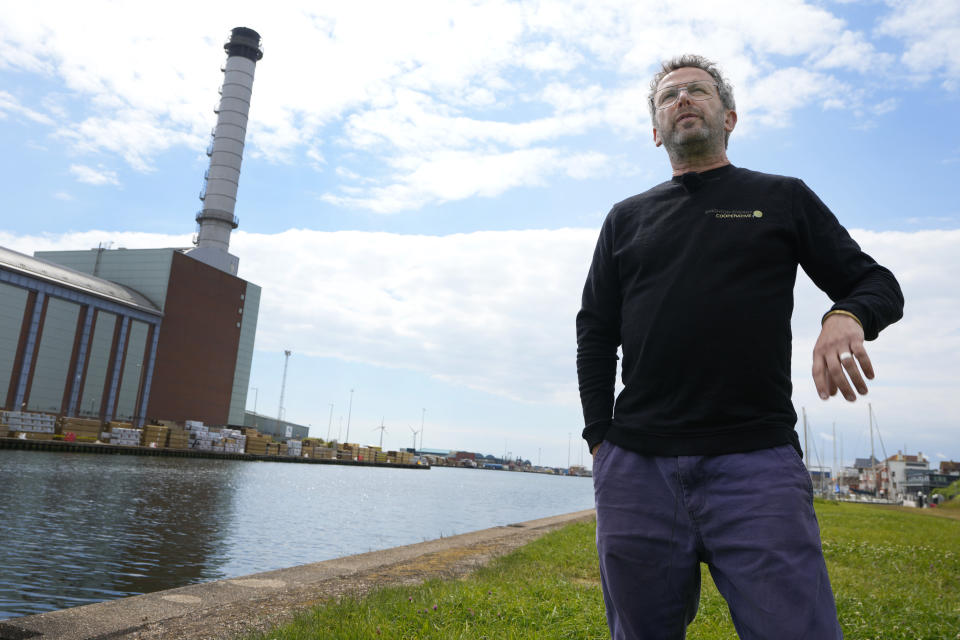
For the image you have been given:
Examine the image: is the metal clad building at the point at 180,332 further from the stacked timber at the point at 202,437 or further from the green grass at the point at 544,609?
the green grass at the point at 544,609

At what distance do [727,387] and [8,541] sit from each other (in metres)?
14.0

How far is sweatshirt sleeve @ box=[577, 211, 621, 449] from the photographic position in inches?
80.9

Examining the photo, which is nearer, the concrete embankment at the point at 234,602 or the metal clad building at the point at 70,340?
the concrete embankment at the point at 234,602

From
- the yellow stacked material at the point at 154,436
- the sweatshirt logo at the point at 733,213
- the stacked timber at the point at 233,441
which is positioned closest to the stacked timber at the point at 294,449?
the stacked timber at the point at 233,441

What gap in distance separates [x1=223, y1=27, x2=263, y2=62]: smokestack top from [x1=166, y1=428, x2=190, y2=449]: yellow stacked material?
169 ft

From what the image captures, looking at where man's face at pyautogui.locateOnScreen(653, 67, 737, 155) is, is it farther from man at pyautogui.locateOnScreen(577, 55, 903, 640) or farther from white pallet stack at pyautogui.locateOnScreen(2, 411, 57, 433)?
white pallet stack at pyautogui.locateOnScreen(2, 411, 57, 433)

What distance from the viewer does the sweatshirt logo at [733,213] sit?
1.90m

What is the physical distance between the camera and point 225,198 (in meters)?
79.6

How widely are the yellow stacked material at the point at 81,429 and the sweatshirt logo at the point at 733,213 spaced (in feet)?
192

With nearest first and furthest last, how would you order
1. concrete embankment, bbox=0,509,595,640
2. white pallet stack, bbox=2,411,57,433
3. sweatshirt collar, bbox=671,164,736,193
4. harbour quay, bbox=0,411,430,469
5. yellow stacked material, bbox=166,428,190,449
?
sweatshirt collar, bbox=671,164,736,193 < concrete embankment, bbox=0,509,595,640 < harbour quay, bbox=0,411,430,469 < white pallet stack, bbox=2,411,57,433 < yellow stacked material, bbox=166,428,190,449

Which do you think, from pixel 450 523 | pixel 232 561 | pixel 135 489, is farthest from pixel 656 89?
pixel 135 489

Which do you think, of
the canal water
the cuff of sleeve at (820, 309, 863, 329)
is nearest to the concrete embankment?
the canal water

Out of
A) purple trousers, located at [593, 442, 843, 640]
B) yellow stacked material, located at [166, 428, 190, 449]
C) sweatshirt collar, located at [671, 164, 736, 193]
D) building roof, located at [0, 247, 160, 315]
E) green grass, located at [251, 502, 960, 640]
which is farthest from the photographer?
yellow stacked material, located at [166, 428, 190, 449]

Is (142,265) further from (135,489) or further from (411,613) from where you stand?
(411,613)
